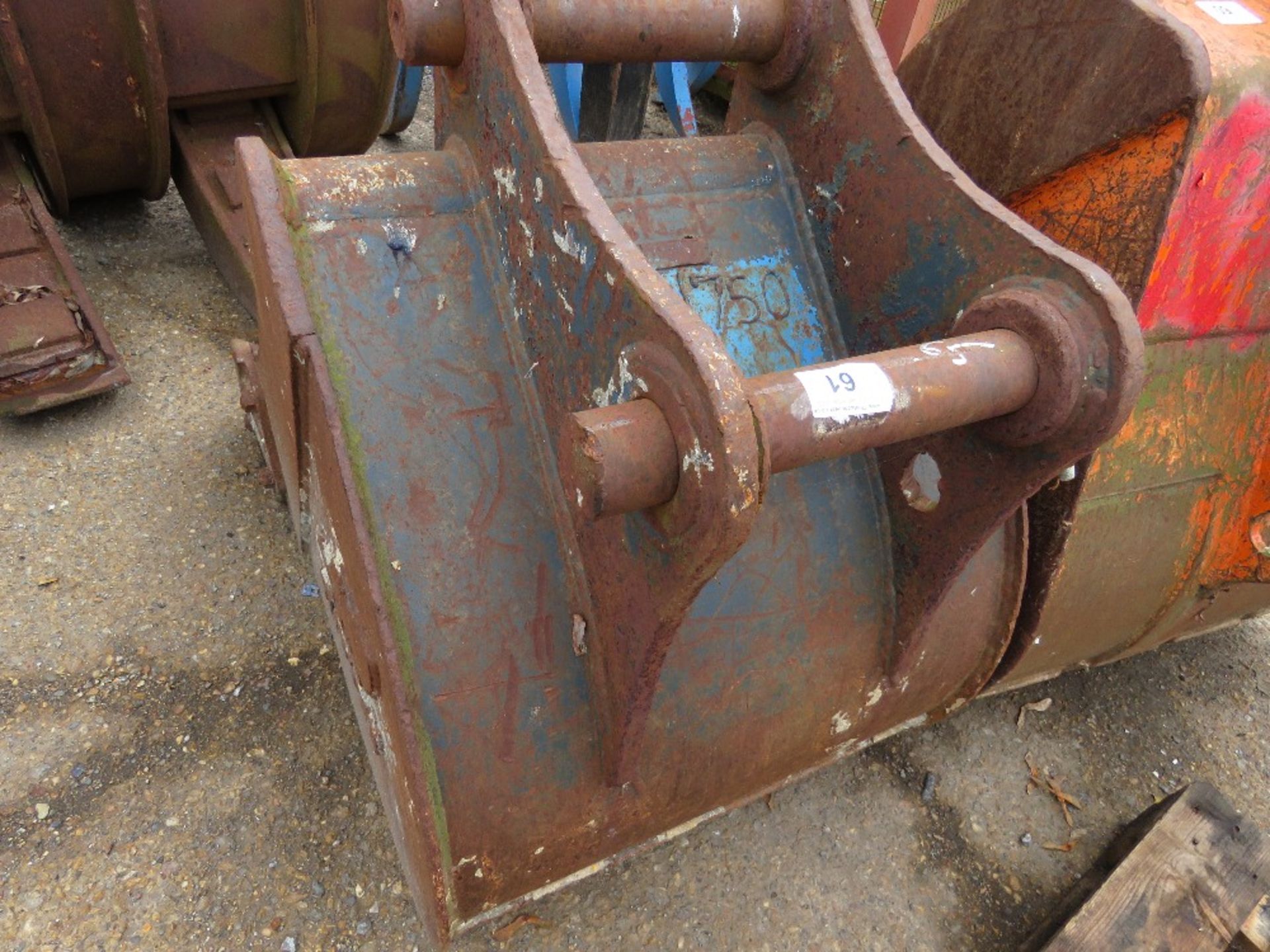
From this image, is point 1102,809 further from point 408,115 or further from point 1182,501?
point 408,115

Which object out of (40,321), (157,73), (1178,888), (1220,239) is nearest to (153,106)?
(157,73)

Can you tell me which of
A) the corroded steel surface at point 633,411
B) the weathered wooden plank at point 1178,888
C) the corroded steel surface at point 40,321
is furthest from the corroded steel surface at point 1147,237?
the corroded steel surface at point 40,321

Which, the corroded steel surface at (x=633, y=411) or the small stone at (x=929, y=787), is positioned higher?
the corroded steel surface at (x=633, y=411)

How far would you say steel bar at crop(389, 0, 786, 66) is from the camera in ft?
4.76

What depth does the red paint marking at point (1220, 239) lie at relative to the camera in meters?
1.67

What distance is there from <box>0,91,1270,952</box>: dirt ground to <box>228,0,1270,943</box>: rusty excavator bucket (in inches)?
21.9

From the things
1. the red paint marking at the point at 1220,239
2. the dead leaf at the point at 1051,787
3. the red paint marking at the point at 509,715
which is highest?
the red paint marking at the point at 1220,239

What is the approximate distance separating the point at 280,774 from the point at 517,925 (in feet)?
2.32

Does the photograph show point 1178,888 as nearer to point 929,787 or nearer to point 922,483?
point 929,787

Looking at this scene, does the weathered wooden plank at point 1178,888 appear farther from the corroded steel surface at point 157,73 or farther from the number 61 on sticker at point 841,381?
the corroded steel surface at point 157,73

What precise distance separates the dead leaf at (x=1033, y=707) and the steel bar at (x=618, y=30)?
2042 mm

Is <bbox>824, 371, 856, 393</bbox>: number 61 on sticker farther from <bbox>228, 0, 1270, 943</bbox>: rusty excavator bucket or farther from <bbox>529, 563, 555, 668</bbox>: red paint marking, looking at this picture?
<bbox>529, 563, 555, 668</bbox>: red paint marking

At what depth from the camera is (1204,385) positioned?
1937mm

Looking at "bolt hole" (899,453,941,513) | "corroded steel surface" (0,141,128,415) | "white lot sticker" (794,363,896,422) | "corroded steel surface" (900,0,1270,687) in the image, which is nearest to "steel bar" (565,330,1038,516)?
"white lot sticker" (794,363,896,422)
